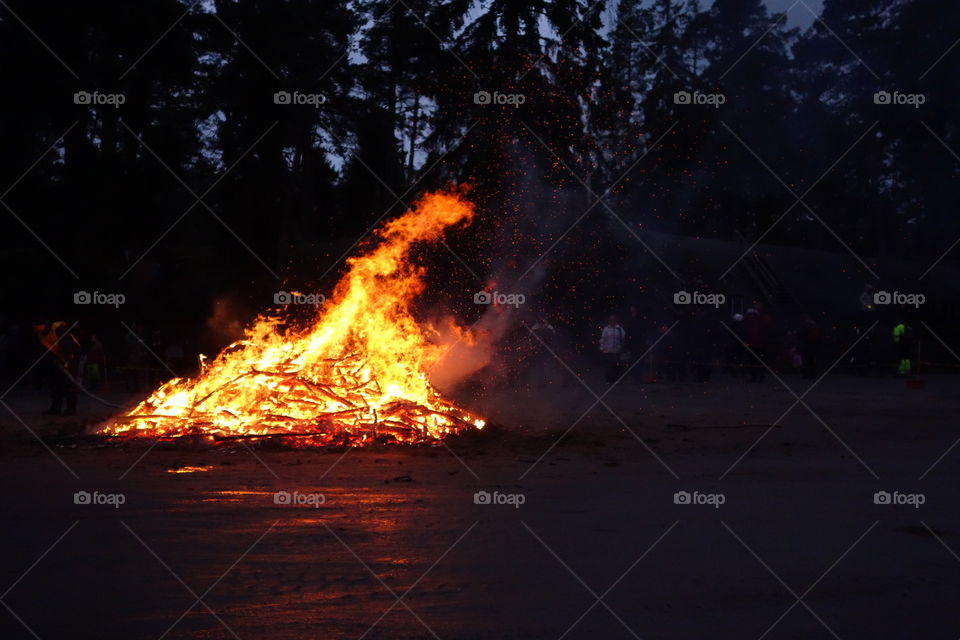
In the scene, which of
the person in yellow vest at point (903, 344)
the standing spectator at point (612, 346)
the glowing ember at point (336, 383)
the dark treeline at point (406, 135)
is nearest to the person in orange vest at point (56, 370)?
the glowing ember at point (336, 383)

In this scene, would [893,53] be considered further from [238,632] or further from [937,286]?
[238,632]

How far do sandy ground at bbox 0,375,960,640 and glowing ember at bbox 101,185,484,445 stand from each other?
69 centimetres

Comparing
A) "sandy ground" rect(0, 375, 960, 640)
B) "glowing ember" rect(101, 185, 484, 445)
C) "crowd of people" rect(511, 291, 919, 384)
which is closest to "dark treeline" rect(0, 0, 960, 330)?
"crowd of people" rect(511, 291, 919, 384)

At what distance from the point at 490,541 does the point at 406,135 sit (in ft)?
133

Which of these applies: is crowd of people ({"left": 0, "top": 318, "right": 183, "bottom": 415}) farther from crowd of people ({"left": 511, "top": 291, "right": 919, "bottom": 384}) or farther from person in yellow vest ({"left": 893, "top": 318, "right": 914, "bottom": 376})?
person in yellow vest ({"left": 893, "top": 318, "right": 914, "bottom": 376})

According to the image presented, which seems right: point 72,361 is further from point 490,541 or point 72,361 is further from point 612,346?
point 490,541

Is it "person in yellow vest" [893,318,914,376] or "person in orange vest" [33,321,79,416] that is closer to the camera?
"person in orange vest" [33,321,79,416]

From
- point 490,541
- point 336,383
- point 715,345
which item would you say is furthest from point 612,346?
point 490,541

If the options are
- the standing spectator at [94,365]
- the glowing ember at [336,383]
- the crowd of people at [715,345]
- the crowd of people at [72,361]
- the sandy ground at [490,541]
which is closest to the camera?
the sandy ground at [490,541]

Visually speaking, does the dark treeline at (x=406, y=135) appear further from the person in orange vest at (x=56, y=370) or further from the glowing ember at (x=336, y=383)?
the person in orange vest at (x=56, y=370)

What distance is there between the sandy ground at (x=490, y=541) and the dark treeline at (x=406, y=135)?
9535mm

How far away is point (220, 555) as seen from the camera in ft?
24.0

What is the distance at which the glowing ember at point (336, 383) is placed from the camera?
13812mm

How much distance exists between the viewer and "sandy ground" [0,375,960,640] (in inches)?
235
